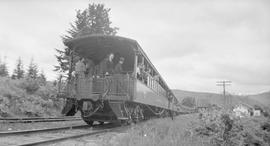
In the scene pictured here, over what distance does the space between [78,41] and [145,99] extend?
3932mm

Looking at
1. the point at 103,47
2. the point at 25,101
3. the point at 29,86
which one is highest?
the point at 103,47

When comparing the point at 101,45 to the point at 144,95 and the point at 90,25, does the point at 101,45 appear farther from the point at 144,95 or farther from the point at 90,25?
the point at 90,25

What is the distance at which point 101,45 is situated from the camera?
11500 millimetres

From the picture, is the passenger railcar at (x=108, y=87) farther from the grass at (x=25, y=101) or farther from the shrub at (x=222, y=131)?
the grass at (x=25, y=101)

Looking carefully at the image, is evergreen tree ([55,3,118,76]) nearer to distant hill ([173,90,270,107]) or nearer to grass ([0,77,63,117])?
grass ([0,77,63,117])

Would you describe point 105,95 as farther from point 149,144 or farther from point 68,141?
point 149,144

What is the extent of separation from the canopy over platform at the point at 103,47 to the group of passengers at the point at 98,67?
390mm

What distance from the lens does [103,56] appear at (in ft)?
40.2

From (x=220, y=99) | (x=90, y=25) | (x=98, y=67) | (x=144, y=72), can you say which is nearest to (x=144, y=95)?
(x=144, y=72)

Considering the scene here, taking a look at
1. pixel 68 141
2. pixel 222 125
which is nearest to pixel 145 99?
pixel 222 125

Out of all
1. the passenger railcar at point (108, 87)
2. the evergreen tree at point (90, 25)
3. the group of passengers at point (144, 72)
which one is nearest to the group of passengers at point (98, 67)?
the passenger railcar at point (108, 87)

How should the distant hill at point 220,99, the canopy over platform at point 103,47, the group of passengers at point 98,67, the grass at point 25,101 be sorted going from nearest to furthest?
the canopy over platform at point 103,47 → the group of passengers at point 98,67 → the grass at point 25,101 → the distant hill at point 220,99

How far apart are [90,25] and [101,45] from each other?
21503 mm

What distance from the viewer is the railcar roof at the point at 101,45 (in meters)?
10.3
